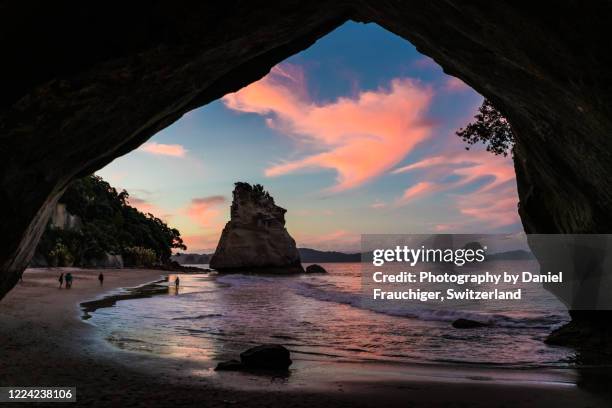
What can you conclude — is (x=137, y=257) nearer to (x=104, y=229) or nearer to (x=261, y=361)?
(x=104, y=229)

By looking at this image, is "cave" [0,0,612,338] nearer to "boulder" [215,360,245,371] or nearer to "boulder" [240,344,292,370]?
"boulder" [215,360,245,371]

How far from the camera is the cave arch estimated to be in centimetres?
560

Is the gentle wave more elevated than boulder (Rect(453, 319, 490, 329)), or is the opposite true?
boulder (Rect(453, 319, 490, 329))

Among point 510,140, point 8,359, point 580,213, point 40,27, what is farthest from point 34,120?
point 510,140

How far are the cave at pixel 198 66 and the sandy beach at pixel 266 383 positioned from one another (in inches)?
98.4

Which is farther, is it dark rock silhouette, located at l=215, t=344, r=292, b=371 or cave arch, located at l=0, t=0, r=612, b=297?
dark rock silhouette, located at l=215, t=344, r=292, b=371

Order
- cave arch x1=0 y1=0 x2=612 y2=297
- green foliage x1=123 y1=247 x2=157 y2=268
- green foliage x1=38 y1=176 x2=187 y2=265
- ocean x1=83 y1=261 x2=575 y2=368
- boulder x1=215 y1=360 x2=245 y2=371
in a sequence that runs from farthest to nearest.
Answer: green foliage x1=123 y1=247 x2=157 y2=268
green foliage x1=38 y1=176 x2=187 y2=265
ocean x1=83 y1=261 x2=575 y2=368
boulder x1=215 y1=360 x2=245 y2=371
cave arch x1=0 y1=0 x2=612 y2=297

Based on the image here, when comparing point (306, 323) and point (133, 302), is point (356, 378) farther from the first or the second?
point (133, 302)

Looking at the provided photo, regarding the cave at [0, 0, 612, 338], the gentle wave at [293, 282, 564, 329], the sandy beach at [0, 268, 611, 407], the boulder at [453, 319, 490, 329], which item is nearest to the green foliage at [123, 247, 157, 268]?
the gentle wave at [293, 282, 564, 329]

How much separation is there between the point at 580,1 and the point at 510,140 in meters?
13.0

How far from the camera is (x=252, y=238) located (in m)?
85.3

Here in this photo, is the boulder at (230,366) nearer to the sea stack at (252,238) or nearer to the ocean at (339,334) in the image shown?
the ocean at (339,334)

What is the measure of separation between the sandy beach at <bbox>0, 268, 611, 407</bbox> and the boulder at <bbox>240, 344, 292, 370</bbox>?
474 millimetres

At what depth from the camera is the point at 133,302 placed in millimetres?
24000
